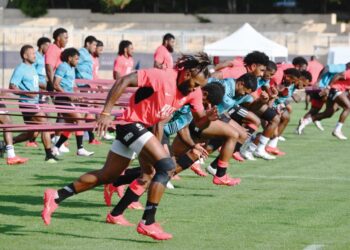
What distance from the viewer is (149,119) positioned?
1070cm

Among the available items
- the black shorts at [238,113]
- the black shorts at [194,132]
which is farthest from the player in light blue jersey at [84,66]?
the black shorts at [194,132]

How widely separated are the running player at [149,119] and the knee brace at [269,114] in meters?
8.63

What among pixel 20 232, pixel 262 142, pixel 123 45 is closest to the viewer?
pixel 20 232

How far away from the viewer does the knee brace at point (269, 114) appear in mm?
19547

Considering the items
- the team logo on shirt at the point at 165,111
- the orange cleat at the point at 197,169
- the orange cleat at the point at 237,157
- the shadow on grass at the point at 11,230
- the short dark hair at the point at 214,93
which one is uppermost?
the team logo on shirt at the point at 165,111

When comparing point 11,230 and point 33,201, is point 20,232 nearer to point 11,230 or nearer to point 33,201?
point 11,230

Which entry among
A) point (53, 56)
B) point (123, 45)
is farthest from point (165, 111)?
point (123, 45)

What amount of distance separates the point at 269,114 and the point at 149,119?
29.8ft

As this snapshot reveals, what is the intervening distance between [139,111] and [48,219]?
4.28 ft

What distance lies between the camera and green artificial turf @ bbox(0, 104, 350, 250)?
413 inches

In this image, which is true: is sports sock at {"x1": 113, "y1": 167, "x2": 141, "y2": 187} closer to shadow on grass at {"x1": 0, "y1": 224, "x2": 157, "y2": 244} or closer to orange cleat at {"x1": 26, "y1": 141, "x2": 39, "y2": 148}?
shadow on grass at {"x1": 0, "y1": 224, "x2": 157, "y2": 244}

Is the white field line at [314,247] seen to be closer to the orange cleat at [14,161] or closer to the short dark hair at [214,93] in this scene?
the short dark hair at [214,93]

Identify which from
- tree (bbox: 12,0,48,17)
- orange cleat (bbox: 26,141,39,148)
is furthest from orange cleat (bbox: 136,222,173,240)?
tree (bbox: 12,0,48,17)

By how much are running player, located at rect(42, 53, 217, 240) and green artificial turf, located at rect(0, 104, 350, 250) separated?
0.38 m
